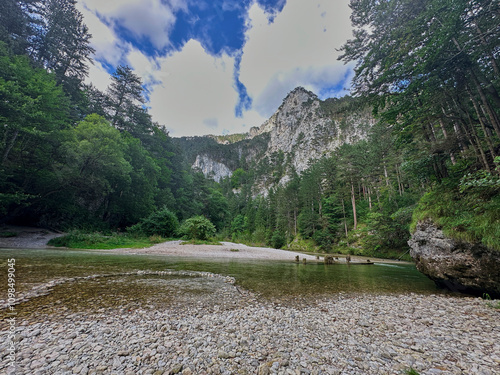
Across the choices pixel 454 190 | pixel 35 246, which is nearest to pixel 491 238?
pixel 454 190

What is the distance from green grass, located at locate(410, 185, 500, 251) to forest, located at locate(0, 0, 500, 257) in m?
0.04

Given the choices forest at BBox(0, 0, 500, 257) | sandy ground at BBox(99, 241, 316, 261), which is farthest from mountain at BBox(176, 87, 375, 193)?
sandy ground at BBox(99, 241, 316, 261)

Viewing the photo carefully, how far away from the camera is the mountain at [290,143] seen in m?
77.8

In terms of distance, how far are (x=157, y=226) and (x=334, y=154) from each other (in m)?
40.9

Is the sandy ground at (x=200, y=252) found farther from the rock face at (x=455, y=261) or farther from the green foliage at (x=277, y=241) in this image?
the green foliage at (x=277, y=241)

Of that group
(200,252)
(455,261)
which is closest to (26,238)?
(200,252)

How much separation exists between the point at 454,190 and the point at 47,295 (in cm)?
1381

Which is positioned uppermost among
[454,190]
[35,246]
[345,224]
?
[345,224]

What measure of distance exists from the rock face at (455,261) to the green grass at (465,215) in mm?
237

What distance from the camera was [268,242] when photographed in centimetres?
3934

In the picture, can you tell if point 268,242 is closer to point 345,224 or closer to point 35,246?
point 345,224

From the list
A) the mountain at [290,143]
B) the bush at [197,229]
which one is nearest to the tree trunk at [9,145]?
the bush at [197,229]

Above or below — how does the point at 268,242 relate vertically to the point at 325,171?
below

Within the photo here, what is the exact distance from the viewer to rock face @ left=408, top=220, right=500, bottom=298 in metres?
5.54
